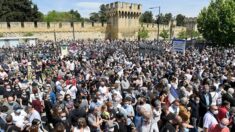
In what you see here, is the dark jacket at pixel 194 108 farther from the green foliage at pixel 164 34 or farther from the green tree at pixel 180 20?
the green tree at pixel 180 20

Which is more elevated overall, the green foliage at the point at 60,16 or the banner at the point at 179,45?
the green foliage at the point at 60,16

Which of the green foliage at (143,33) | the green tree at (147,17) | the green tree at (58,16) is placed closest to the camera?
the green foliage at (143,33)

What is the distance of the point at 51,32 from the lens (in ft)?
199

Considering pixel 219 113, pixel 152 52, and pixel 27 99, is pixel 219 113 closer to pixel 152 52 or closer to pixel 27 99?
pixel 27 99

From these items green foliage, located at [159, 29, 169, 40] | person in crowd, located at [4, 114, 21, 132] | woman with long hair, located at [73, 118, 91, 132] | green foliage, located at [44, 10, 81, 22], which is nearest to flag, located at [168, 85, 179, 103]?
woman with long hair, located at [73, 118, 91, 132]

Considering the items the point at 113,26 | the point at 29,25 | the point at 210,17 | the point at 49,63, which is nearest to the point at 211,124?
the point at 49,63

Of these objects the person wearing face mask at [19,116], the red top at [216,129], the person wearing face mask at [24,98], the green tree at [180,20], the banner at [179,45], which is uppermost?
the green tree at [180,20]

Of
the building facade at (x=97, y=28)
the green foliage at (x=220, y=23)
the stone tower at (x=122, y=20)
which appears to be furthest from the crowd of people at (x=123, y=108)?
the stone tower at (x=122, y=20)

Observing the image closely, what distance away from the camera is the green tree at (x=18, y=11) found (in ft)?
210

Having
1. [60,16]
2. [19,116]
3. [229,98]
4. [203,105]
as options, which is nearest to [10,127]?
[19,116]

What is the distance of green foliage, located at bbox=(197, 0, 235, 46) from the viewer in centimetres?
4725

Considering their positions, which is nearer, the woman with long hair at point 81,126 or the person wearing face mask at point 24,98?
the woman with long hair at point 81,126

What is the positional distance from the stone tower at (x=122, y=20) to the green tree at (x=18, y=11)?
1507cm

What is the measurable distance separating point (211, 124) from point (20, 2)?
63.7 m
